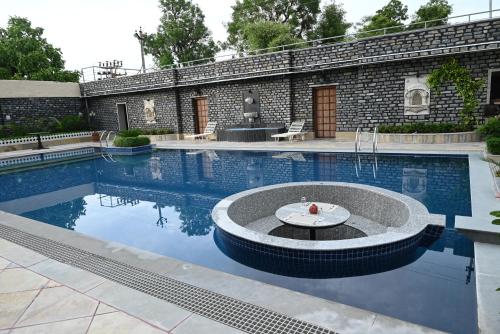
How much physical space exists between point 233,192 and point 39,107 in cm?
1789

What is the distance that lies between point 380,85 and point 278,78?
4.40 metres

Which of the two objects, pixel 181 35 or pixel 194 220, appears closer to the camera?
pixel 194 220

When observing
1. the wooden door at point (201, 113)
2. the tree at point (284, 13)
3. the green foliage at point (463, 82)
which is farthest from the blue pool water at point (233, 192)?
the tree at point (284, 13)

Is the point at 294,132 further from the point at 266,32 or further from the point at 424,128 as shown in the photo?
the point at 266,32

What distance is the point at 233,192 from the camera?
297 inches

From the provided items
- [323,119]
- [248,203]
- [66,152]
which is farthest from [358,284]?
[66,152]

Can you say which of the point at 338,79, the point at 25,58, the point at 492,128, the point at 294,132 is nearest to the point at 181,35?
the point at 25,58

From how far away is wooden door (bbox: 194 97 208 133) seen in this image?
59.0 feet

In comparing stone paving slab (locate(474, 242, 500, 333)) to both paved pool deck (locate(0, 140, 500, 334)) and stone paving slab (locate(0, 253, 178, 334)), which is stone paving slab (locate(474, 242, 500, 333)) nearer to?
paved pool deck (locate(0, 140, 500, 334))

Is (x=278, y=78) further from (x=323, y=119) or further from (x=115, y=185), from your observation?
(x=115, y=185)

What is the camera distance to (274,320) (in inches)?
102

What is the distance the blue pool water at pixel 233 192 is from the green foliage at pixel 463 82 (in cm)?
300

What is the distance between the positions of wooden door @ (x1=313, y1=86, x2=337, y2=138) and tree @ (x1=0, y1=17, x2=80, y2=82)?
22658mm

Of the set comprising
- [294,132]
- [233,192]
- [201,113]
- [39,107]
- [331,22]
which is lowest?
[233,192]
